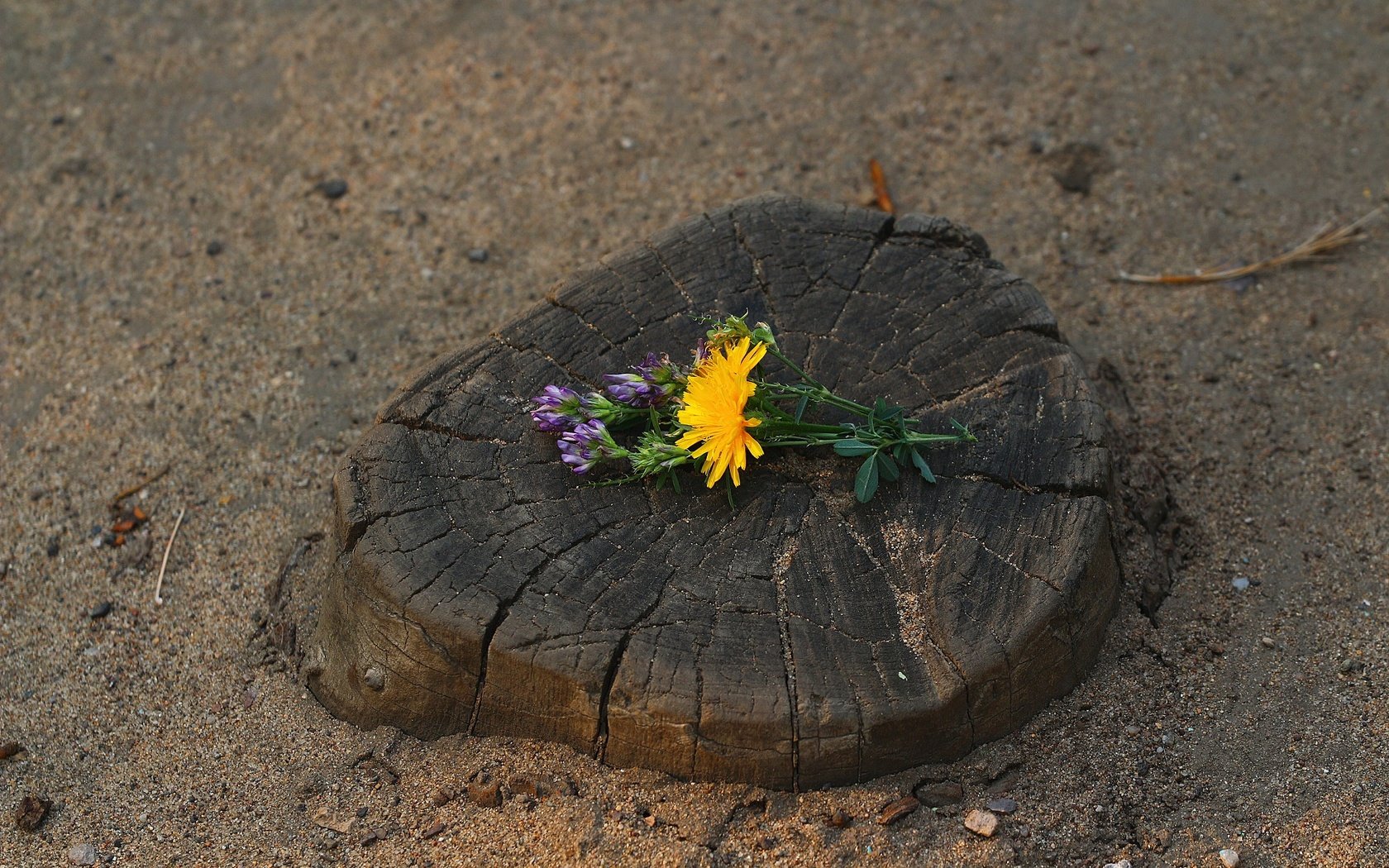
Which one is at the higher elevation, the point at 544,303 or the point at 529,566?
the point at 544,303

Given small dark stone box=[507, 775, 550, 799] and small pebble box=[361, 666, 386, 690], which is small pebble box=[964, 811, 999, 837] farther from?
small pebble box=[361, 666, 386, 690]

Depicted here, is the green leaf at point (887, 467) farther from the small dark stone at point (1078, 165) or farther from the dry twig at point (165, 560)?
the small dark stone at point (1078, 165)

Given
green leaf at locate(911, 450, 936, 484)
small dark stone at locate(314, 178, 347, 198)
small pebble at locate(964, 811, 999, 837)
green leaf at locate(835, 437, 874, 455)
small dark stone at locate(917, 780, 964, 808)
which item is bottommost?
small pebble at locate(964, 811, 999, 837)

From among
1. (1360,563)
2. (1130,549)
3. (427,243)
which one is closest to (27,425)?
(427,243)

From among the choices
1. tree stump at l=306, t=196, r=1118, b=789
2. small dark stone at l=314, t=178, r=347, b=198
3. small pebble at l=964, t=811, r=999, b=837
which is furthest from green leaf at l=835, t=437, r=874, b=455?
small dark stone at l=314, t=178, r=347, b=198

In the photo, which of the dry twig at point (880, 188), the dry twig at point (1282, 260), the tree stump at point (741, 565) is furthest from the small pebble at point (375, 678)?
the dry twig at point (1282, 260)

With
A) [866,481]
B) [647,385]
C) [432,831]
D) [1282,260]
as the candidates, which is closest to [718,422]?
[647,385]

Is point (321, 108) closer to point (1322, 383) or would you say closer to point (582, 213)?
point (582, 213)
